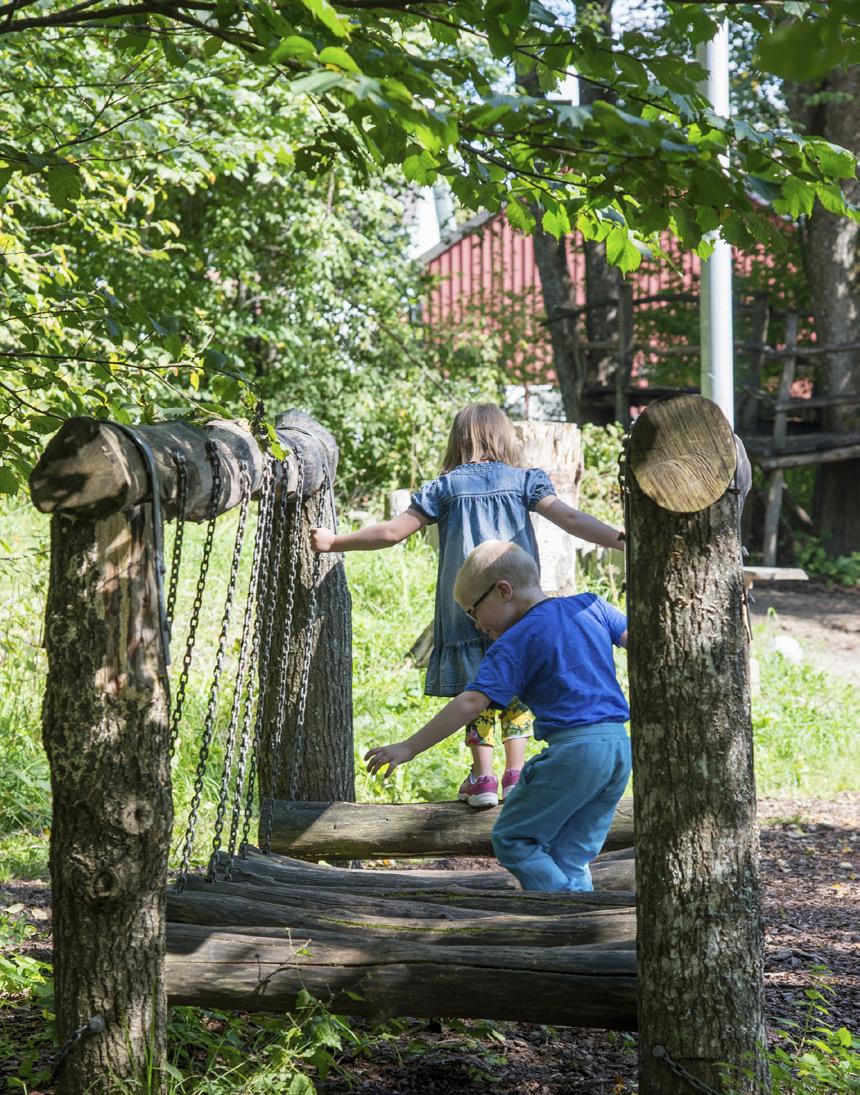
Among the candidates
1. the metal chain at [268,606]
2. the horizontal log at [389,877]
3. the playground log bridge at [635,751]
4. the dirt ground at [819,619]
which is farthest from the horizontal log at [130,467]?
the dirt ground at [819,619]

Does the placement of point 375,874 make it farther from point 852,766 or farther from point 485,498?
point 852,766

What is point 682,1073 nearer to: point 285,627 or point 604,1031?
point 604,1031

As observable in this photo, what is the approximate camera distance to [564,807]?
371 cm

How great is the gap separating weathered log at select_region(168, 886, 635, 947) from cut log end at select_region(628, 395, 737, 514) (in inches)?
46.1

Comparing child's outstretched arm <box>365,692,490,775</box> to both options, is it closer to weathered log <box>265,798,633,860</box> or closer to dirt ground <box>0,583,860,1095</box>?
dirt ground <box>0,583,860,1095</box>

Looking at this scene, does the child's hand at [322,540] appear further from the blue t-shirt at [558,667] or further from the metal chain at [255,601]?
the blue t-shirt at [558,667]

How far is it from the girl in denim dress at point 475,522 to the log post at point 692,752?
2.15 metres

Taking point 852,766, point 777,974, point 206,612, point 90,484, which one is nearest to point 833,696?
point 852,766

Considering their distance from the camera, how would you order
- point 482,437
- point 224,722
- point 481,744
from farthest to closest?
point 224,722, point 482,437, point 481,744

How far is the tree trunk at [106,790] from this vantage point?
7.84 ft

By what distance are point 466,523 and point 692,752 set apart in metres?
2.44

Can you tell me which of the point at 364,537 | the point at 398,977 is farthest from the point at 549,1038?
the point at 364,537

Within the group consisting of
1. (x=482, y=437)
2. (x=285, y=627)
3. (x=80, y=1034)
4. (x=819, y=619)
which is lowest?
(x=80, y=1034)

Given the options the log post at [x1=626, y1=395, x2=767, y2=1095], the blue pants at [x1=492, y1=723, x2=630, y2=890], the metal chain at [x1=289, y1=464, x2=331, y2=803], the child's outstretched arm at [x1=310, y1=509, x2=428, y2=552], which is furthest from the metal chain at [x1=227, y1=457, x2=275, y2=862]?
the log post at [x1=626, y1=395, x2=767, y2=1095]
